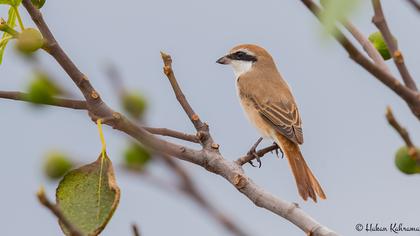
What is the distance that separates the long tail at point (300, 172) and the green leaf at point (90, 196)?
229 cm

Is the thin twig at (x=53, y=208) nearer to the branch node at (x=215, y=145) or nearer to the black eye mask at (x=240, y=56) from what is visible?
the branch node at (x=215, y=145)

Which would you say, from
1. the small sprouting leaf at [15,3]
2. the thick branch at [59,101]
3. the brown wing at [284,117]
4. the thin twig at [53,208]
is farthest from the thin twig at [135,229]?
the brown wing at [284,117]

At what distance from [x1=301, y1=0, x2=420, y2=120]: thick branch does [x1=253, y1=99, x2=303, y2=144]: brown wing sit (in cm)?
396

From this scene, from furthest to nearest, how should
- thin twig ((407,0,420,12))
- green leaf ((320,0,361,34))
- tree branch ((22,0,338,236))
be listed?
tree branch ((22,0,338,236))
thin twig ((407,0,420,12))
green leaf ((320,0,361,34))

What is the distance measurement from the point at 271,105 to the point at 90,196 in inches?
156

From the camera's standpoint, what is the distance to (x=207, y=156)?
1996 mm

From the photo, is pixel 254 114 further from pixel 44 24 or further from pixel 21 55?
pixel 21 55

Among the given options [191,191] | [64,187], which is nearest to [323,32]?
[191,191]

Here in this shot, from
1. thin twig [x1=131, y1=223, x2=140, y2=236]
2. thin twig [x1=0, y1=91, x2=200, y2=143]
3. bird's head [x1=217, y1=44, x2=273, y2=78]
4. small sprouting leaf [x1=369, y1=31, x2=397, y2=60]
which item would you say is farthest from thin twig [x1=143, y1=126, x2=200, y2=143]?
bird's head [x1=217, y1=44, x2=273, y2=78]

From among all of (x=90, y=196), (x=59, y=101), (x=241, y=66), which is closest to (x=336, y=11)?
(x=59, y=101)

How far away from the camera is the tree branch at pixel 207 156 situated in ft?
5.09

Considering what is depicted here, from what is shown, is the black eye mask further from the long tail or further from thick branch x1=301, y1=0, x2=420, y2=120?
thick branch x1=301, y1=0, x2=420, y2=120

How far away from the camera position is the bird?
4562 mm

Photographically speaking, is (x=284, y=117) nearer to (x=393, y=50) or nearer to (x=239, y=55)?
(x=239, y=55)
